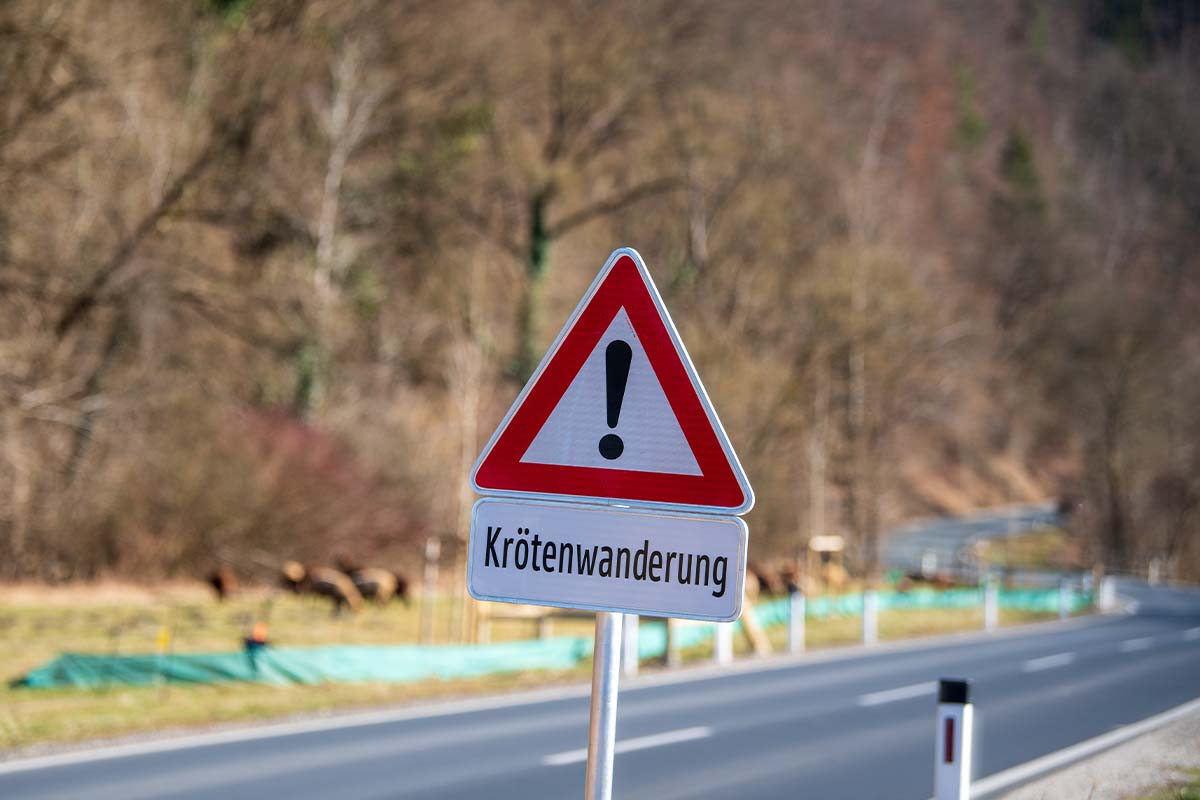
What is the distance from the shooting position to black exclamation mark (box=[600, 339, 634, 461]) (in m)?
4.18

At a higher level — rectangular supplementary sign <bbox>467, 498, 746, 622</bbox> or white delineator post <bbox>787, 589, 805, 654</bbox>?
rectangular supplementary sign <bbox>467, 498, 746, 622</bbox>

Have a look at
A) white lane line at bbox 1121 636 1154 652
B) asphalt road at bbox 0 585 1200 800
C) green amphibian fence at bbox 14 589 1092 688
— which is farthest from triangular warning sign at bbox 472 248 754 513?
white lane line at bbox 1121 636 1154 652

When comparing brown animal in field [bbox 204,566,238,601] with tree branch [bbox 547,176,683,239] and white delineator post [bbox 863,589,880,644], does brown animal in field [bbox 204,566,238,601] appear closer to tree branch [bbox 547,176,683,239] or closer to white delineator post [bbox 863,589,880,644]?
white delineator post [bbox 863,589,880,644]

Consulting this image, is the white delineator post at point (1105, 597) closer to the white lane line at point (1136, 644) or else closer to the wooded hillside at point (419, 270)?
the wooded hillside at point (419, 270)

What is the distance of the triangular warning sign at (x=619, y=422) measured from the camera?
4074mm

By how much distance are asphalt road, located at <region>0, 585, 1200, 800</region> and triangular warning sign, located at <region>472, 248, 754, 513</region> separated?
19.6 ft

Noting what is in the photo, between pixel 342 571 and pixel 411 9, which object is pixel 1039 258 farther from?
pixel 342 571

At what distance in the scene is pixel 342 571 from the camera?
27766mm

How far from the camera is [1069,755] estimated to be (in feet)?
38.7

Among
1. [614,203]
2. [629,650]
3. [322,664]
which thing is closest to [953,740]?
[322,664]

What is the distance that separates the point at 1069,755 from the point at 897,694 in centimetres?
524

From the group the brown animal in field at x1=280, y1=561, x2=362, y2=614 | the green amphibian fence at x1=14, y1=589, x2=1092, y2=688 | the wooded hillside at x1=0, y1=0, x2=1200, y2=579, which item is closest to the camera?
the green amphibian fence at x1=14, y1=589, x2=1092, y2=688

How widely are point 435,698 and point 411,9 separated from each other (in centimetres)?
2366

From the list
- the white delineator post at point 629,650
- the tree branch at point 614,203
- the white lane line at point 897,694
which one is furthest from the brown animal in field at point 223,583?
the tree branch at point 614,203
